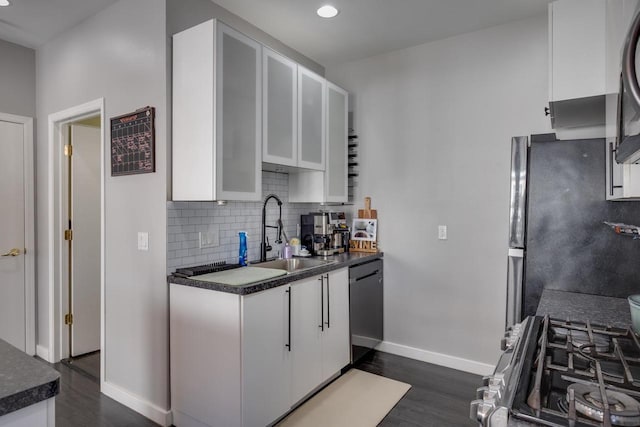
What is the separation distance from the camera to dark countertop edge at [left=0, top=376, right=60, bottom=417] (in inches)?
31.4

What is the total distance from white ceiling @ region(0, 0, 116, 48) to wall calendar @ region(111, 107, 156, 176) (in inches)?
33.1

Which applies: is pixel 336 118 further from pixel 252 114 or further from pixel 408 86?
pixel 252 114

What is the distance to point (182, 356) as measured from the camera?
226 cm

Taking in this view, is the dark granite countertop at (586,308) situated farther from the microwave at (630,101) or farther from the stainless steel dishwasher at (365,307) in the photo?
the stainless steel dishwasher at (365,307)

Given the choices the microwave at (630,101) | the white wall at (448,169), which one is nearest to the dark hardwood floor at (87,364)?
the white wall at (448,169)

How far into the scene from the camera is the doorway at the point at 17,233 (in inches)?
126

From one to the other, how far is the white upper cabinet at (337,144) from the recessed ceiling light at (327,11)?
57 centimetres

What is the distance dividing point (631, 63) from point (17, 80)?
4268 millimetres

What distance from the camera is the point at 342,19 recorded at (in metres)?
2.83

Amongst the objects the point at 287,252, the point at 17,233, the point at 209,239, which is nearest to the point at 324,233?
the point at 287,252

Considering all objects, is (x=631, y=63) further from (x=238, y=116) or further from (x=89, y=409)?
(x=89, y=409)

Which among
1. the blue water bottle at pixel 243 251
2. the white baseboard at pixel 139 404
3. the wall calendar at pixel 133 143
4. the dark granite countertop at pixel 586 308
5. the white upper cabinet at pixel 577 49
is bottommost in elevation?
the white baseboard at pixel 139 404

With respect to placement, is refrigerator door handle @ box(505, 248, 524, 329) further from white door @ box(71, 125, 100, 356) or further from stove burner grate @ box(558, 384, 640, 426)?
white door @ box(71, 125, 100, 356)

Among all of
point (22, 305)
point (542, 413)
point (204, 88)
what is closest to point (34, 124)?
point (22, 305)
